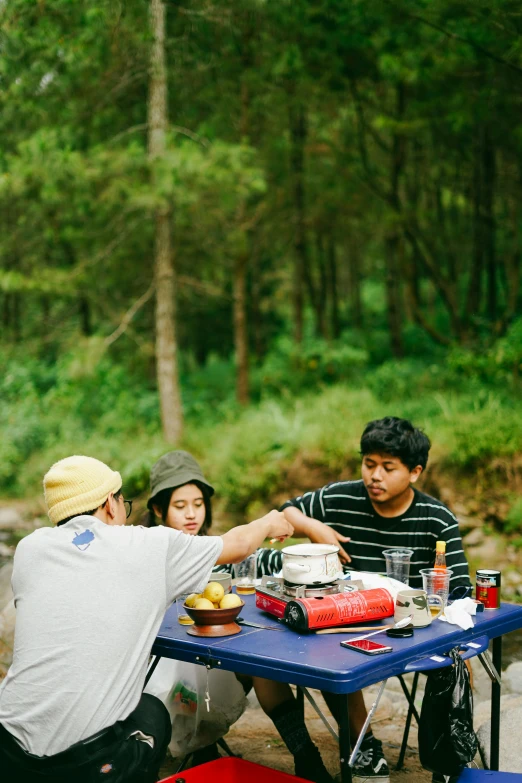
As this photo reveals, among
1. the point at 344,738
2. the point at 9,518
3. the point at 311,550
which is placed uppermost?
the point at 311,550

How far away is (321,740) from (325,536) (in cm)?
121

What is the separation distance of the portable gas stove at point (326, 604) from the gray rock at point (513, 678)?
244 cm

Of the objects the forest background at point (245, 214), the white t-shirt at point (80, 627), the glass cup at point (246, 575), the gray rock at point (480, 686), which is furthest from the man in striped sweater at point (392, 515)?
the forest background at point (245, 214)

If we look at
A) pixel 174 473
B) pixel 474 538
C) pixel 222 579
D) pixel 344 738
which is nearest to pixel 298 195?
pixel 474 538

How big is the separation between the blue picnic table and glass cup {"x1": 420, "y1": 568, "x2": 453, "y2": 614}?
99 millimetres

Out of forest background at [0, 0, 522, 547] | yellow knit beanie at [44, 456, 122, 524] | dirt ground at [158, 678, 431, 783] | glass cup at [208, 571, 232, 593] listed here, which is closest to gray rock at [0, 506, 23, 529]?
forest background at [0, 0, 522, 547]

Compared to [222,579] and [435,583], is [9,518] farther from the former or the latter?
[435,583]

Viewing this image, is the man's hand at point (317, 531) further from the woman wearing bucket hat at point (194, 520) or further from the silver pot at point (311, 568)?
the silver pot at point (311, 568)

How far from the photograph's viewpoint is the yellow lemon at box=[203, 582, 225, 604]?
10.4 ft

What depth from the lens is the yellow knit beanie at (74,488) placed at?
115 inches

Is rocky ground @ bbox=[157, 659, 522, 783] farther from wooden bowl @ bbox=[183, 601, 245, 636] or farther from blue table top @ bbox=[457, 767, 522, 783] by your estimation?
wooden bowl @ bbox=[183, 601, 245, 636]

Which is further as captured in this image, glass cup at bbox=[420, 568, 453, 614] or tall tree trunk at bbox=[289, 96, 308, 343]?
tall tree trunk at bbox=[289, 96, 308, 343]

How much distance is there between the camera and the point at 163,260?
11.1 meters

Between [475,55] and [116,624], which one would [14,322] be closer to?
[475,55]
